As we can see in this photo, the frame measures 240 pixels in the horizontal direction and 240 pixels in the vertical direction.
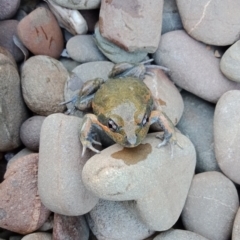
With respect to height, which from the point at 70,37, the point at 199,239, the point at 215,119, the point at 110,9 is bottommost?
the point at 199,239

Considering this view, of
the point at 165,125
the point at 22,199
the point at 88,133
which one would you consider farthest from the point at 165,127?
the point at 22,199

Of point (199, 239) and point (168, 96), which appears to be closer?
point (199, 239)

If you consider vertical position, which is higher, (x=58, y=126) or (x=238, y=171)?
(x=58, y=126)

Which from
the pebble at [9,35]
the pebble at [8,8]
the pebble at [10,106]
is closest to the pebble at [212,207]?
the pebble at [10,106]

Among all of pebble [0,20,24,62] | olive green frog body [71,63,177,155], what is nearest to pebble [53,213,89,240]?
olive green frog body [71,63,177,155]

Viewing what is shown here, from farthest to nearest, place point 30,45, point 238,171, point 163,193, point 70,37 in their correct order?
point 70,37 < point 30,45 < point 238,171 < point 163,193

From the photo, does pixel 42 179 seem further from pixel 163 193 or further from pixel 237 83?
pixel 237 83

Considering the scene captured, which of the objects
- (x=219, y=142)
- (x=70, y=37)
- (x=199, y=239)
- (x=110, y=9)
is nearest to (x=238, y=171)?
(x=219, y=142)
